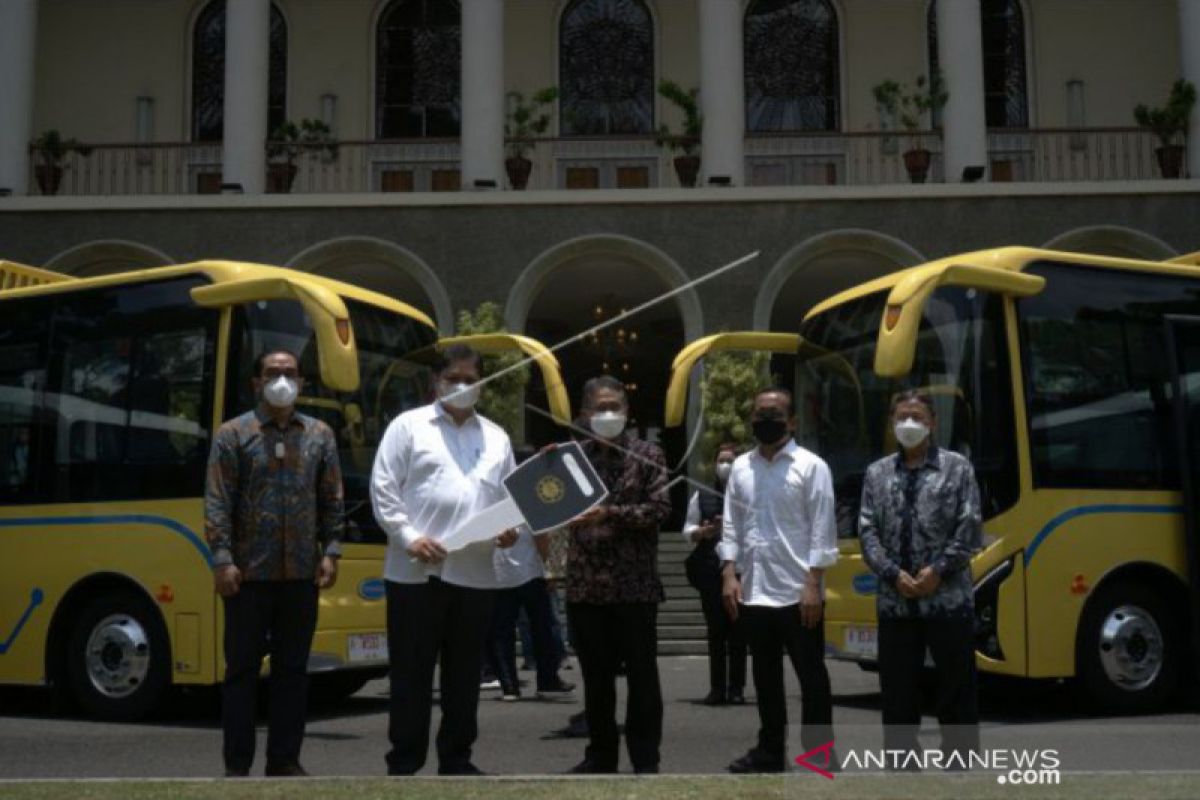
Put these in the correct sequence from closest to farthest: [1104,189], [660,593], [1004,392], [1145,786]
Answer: [1145,786], [660,593], [1004,392], [1104,189]

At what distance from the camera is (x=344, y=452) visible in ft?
35.1

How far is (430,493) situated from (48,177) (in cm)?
1925

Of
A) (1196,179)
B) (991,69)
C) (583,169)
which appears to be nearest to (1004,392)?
(1196,179)

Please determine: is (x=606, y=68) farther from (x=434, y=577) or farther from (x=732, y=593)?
(x=434, y=577)

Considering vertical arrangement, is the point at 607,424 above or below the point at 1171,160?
below

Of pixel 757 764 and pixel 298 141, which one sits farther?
pixel 298 141

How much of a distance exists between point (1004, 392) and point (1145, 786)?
→ 486 cm

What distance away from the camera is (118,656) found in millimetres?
10648

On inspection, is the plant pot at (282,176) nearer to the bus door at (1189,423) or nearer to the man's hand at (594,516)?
the bus door at (1189,423)

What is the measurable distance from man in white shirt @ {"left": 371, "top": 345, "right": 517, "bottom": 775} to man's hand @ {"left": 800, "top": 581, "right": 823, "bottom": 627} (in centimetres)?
150

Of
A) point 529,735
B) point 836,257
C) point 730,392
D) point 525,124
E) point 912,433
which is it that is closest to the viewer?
point 912,433

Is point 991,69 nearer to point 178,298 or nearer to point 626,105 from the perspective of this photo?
point 626,105

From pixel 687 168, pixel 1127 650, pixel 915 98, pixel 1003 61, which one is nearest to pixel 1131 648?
pixel 1127 650

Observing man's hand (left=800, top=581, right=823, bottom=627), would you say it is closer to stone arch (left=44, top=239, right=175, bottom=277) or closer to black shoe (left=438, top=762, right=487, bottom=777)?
black shoe (left=438, top=762, right=487, bottom=777)
